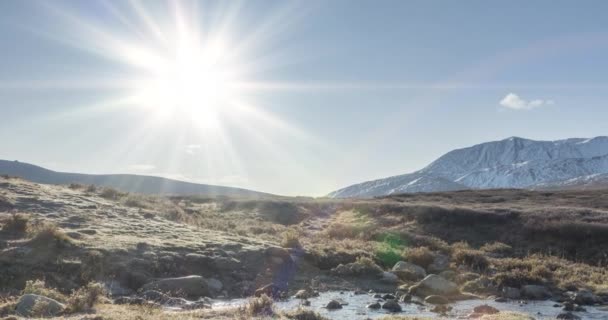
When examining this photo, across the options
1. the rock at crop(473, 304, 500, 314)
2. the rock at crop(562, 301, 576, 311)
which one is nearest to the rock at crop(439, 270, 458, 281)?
the rock at crop(562, 301, 576, 311)

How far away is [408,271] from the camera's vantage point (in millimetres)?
30453

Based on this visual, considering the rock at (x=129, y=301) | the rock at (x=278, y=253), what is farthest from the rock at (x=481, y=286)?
the rock at (x=129, y=301)

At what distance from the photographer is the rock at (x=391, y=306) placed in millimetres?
21422

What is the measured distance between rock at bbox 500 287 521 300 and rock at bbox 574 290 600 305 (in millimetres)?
2595

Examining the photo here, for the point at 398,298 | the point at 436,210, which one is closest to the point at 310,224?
the point at 436,210

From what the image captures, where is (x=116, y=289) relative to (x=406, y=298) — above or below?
above

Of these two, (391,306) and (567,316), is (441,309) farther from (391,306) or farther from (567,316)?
(567,316)

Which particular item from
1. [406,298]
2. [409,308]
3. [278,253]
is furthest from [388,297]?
[278,253]

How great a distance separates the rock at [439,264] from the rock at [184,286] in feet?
51.8

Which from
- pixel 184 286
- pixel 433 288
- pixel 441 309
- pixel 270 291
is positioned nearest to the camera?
pixel 441 309

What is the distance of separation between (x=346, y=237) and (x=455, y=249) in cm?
1122

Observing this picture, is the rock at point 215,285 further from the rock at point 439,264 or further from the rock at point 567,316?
the rock at point 567,316

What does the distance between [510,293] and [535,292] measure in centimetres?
133

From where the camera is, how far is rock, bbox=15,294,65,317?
16.1 metres
